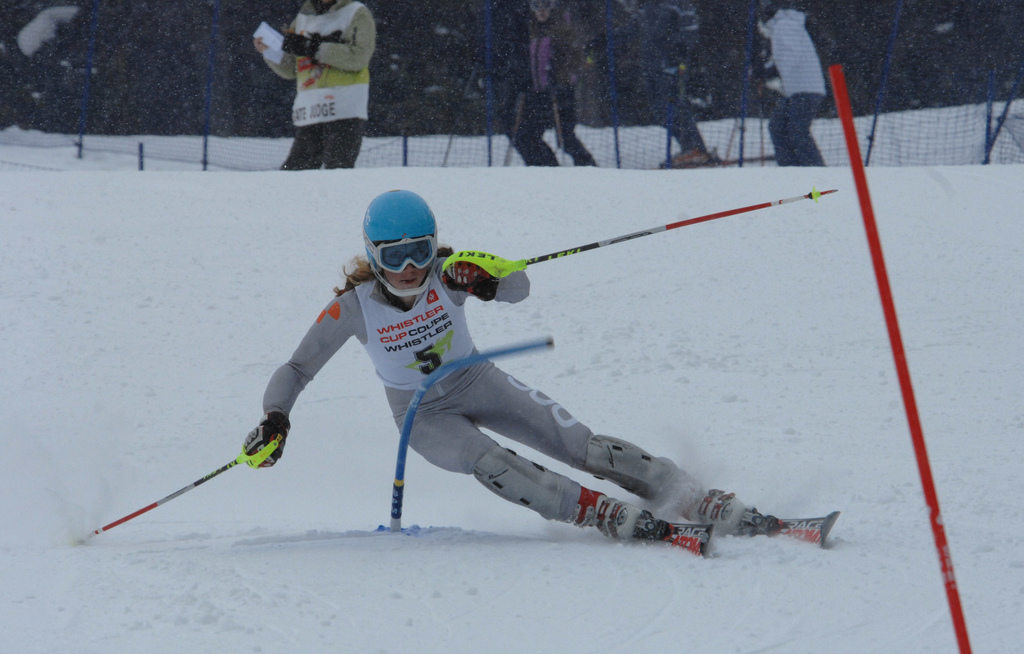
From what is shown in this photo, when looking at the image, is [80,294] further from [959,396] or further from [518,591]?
[959,396]

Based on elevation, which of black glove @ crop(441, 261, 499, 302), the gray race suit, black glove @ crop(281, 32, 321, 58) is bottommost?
the gray race suit

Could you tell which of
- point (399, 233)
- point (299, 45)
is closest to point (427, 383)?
point (399, 233)

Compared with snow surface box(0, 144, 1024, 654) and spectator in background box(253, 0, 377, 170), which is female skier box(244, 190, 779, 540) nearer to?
snow surface box(0, 144, 1024, 654)

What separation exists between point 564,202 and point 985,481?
4.46 meters

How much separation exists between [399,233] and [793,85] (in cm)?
586

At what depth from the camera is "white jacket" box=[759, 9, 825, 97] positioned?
8359mm

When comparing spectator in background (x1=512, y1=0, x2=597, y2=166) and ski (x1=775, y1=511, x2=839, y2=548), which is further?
spectator in background (x1=512, y1=0, x2=597, y2=166)

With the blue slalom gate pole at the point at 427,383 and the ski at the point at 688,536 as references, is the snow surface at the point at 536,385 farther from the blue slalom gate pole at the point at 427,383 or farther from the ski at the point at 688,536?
the blue slalom gate pole at the point at 427,383

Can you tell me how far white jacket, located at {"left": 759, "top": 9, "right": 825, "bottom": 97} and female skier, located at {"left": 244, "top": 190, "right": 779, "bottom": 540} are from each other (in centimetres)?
553

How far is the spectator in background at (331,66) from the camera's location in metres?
7.12

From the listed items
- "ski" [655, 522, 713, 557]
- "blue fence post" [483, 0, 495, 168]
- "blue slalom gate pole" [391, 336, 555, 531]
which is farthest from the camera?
"blue fence post" [483, 0, 495, 168]

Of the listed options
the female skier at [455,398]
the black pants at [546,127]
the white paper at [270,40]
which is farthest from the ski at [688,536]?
the black pants at [546,127]

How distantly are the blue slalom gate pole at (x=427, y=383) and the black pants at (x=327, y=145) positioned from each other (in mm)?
4507

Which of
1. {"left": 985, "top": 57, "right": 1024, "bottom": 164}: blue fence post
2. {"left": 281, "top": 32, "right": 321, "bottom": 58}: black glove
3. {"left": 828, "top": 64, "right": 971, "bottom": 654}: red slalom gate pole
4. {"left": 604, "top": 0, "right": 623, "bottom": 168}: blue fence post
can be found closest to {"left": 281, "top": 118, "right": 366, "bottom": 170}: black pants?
{"left": 281, "top": 32, "right": 321, "bottom": 58}: black glove
